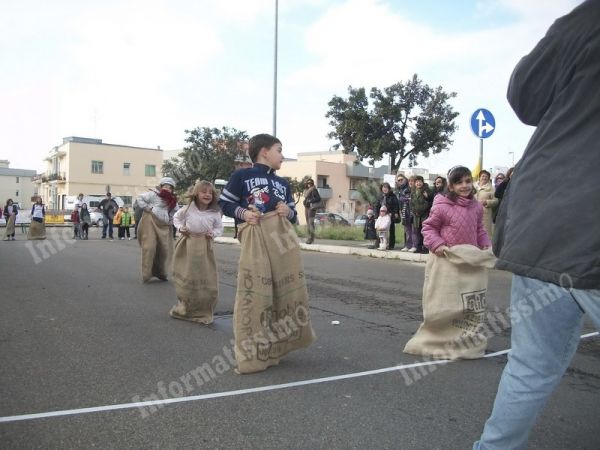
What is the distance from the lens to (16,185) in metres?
124

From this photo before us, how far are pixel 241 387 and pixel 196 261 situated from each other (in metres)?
2.67

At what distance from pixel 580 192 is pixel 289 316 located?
2926 mm

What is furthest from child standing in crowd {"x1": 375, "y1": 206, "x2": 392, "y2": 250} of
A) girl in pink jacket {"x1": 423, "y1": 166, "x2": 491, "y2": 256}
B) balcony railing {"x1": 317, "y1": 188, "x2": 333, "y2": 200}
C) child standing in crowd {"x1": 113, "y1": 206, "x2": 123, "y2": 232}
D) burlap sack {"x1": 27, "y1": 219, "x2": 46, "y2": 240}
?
balcony railing {"x1": 317, "y1": 188, "x2": 333, "y2": 200}

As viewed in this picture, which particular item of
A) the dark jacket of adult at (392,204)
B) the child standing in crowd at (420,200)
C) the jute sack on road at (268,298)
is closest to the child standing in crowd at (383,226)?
the dark jacket of adult at (392,204)

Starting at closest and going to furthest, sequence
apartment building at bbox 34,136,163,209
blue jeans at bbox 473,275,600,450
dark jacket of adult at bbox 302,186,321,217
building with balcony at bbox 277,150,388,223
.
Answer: blue jeans at bbox 473,275,600,450, dark jacket of adult at bbox 302,186,321,217, building with balcony at bbox 277,150,388,223, apartment building at bbox 34,136,163,209

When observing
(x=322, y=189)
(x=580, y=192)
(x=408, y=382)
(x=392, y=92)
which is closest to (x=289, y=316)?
(x=408, y=382)

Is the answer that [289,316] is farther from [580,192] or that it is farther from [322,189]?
[322,189]

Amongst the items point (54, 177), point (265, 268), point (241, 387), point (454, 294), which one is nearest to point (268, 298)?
point (265, 268)

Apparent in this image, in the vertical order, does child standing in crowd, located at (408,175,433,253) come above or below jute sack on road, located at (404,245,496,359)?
above

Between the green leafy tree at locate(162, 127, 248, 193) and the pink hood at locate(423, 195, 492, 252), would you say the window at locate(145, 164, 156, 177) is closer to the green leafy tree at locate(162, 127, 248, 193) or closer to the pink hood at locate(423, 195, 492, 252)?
the green leafy tree at locate(162, 127, 248, 193)

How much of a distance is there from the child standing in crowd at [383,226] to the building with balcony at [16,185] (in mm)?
121512

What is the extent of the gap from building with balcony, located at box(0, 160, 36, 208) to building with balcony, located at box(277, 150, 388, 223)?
78.4 metres

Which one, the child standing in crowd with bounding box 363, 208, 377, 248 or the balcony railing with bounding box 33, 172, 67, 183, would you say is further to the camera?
the balcony railing with bounding box 33, 172, 67, 183

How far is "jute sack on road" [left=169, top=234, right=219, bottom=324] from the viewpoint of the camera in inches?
254
